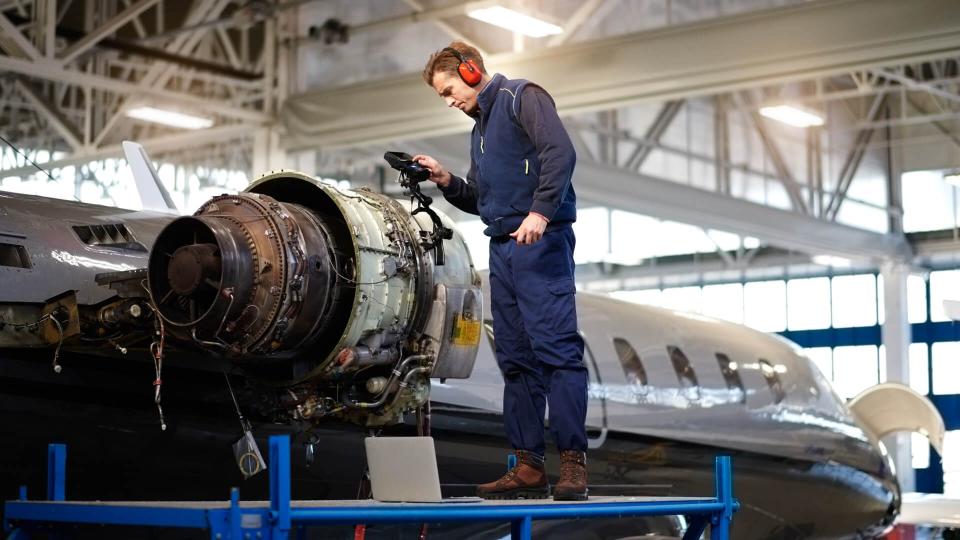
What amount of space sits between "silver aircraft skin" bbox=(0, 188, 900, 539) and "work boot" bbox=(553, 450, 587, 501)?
111cm

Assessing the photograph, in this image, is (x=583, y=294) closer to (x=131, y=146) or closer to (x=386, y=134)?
(x=131, y=146)

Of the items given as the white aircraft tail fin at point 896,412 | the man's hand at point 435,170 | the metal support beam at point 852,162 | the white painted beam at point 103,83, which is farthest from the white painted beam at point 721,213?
the man's hand at point 435,170

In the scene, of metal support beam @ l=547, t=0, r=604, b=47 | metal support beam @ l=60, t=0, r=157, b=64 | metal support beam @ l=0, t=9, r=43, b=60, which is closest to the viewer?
metal support beam @ l=547, t=0, r=604, b=47

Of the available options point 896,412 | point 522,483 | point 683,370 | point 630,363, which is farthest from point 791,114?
point 522,483

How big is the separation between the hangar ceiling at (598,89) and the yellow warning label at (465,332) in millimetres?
5698

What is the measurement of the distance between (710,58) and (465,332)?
12249mm

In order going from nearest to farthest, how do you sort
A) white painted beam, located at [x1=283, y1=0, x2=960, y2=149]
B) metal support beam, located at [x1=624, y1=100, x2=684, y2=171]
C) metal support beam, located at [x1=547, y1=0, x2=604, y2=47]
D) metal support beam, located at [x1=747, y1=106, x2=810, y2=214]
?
1. white painted beam, located at [x1=283, y1=0, x2=960, y2=149]
2. metal support beam, located at [x1=547, y1=0, x2=604, y2=47]
3. metal support beam, located at [x1=624, y1=100, x2=684, y2=171]
4. metal support beam, located at [x1=747, y1=106, x2=810, y2=214]

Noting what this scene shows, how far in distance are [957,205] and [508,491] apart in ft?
121

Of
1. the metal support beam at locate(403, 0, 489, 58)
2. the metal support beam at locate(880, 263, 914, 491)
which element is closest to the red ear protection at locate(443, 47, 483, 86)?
the metal support beam at locate(403, 0, 489, 58)

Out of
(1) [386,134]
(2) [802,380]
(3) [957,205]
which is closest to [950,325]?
(3) [957,205]

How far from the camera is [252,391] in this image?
7.06 metres

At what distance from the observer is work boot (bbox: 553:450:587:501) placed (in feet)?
21.3

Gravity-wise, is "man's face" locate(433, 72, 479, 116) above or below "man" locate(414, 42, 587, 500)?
above

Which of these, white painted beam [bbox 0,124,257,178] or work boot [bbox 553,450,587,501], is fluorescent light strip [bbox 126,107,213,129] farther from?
work boot [bbox 553,450,587,501]
